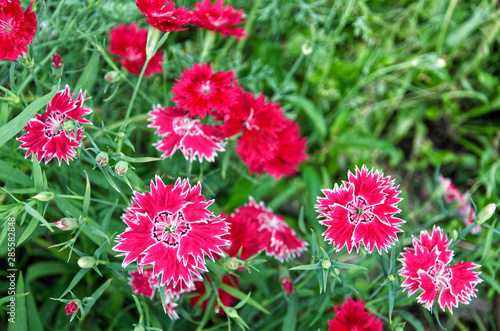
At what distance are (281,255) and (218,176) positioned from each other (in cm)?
31

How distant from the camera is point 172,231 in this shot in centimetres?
97

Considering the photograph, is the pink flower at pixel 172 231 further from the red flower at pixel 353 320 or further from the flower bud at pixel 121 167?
the red flower at pixel 353 320

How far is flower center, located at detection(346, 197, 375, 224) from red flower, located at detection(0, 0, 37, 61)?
2.72 ft

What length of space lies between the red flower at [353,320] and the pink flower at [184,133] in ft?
1.70

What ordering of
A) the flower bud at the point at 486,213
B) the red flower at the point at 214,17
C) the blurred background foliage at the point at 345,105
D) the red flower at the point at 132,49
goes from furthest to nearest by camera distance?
the blurred background foliage at the point at 345,105 < the red flower at the point at 132,49 < the red flower at the point at 214,17 < the flower bud at the point at 486,213

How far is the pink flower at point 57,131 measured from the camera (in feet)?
3.10

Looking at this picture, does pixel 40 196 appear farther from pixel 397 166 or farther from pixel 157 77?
pixel 397 166

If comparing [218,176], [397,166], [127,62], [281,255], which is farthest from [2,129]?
[397,166]

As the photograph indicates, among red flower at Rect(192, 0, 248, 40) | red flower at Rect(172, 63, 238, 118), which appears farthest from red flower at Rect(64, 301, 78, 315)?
red flower at Rect(192, 0, 248, 40)

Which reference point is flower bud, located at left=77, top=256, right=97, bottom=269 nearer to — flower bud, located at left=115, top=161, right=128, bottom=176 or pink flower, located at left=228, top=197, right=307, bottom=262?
flower bud, located at left=115, top=161, right=128, bottom=176

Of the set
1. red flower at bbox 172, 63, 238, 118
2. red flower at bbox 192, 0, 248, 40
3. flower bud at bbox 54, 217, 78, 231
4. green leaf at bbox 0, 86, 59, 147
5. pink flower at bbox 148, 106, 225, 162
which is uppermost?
red flower at bbox 192, 0, 248, 40

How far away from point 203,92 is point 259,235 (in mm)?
443

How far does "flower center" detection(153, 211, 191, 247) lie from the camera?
96 centimetres

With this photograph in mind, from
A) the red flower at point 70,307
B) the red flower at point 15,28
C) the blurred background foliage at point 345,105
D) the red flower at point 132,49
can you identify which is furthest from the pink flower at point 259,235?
the red flower at point 15,28
